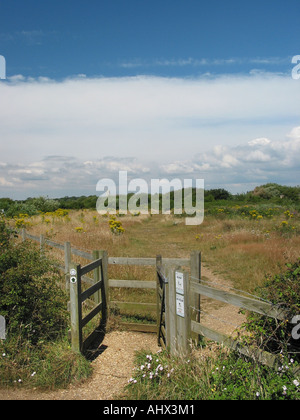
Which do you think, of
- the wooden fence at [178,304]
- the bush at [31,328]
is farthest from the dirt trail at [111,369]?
the wooden fence at [178,304]

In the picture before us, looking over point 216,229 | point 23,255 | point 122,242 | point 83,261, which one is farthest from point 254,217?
point 23,255

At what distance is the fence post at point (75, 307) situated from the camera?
531cm

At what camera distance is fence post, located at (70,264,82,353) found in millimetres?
5312

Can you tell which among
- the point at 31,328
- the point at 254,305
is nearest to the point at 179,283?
the point at 254,305

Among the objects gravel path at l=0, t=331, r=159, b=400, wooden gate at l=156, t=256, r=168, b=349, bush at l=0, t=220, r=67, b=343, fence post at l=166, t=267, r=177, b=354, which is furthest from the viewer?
wooden gate at l=156, t=256, r=168, b=349

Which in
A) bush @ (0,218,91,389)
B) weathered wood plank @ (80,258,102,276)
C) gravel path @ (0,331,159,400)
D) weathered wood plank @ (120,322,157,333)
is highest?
weathered wood plank @ (80,258,102,276)

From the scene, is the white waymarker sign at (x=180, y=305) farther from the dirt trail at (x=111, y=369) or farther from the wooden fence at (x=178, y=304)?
the dirt trail at (x=111, y=369)

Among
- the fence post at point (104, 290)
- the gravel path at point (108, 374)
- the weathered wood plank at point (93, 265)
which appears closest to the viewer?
the gravel path at point (108, 374)

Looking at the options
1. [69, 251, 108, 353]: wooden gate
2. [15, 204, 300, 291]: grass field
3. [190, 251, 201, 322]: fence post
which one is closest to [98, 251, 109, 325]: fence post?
[69, 251, 108, 353]: wooden gate

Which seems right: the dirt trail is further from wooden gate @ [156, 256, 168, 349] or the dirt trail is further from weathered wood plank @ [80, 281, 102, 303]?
weathered wood plank @ [80, 281, 102, 303]

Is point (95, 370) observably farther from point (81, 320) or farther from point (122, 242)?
point (122, 242)

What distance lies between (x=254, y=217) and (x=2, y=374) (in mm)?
21222

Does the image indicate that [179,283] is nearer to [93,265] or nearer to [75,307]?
[75,307]

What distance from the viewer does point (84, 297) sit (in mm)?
5691
